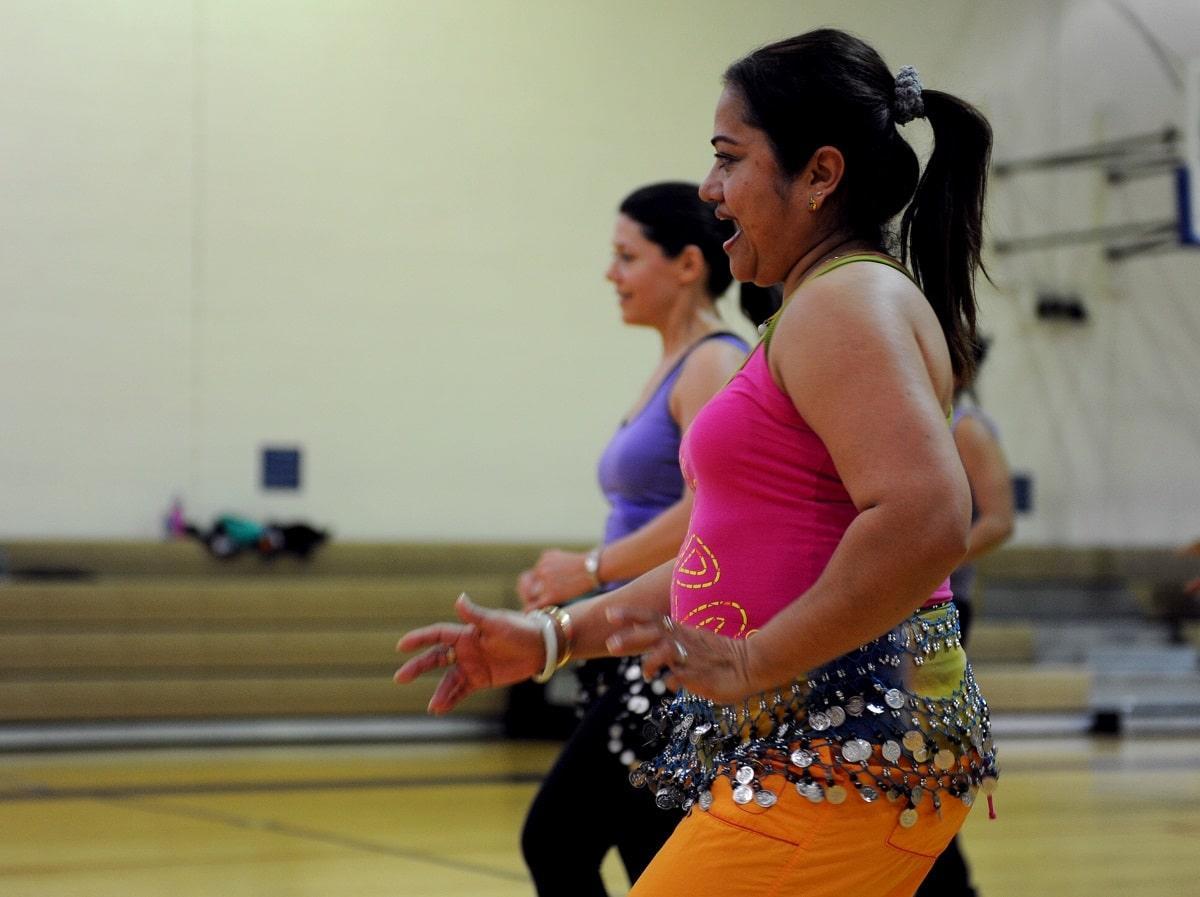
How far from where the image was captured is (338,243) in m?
7.08

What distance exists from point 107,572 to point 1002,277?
5.14 meters

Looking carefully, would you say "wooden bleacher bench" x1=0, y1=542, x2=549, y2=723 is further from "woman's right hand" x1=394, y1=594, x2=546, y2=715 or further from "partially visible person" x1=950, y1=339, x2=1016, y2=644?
"woman's right hand" x1=394, y1=594, x2=546, y2=715

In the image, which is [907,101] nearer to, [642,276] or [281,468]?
[642,276]

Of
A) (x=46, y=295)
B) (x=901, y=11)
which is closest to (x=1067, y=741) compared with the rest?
(x=901, y=11)

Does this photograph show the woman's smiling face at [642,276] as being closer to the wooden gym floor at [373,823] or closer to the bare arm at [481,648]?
the bare arm at [481,648]

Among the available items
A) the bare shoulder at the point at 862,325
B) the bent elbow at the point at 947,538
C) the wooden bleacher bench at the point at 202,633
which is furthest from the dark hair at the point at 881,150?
the wooden bleacher bench at the point at 202,633

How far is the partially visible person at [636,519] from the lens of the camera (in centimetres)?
229

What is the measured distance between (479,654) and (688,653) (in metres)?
0.38

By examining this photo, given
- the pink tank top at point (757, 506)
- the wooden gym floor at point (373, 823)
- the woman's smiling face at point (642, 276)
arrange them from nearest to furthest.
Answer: the pink tank top at point (757, 506) → the woman's smiling face at point (642, 276) → the wooden gym floor at point (373, 823)

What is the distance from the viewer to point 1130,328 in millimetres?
8797

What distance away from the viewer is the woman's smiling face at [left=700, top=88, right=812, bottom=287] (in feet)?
4.70

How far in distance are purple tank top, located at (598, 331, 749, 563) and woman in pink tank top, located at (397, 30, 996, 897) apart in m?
1.13

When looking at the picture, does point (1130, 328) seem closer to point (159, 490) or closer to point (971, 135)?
point (159, 490)

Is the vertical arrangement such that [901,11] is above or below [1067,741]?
above
